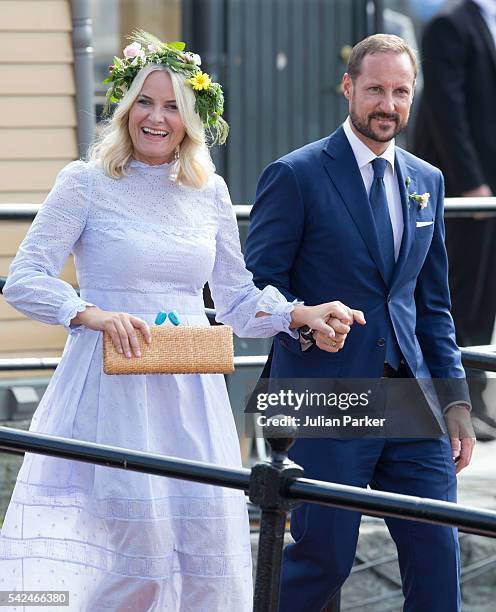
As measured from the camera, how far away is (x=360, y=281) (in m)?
4.23

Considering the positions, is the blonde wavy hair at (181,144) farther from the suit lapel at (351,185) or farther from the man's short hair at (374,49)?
the man's short hair at (374,49)

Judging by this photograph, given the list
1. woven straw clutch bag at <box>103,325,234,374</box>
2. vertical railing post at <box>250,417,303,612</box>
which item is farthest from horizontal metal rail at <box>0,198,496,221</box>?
vertical railing post at <box>250,417,303,612</box>

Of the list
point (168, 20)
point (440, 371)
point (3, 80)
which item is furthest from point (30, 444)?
point (168, 20)

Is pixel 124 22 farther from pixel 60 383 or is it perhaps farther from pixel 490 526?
pixel 490 526

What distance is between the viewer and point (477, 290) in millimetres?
9188

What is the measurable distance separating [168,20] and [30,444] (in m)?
7.23

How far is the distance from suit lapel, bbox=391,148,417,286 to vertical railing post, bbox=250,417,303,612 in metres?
1.04

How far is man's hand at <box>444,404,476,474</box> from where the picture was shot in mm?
4453

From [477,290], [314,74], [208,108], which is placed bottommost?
[477,290]

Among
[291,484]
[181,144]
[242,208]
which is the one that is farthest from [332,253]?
A: [242,208]

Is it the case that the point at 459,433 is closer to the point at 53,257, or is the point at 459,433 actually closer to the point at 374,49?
the point at 374,49

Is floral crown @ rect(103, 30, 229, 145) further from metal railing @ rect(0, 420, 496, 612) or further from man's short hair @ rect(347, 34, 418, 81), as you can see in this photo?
metal railing @ rect(0, 420, 496, 612)

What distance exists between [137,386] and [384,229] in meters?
0.85

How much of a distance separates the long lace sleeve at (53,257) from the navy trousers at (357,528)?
843mm
